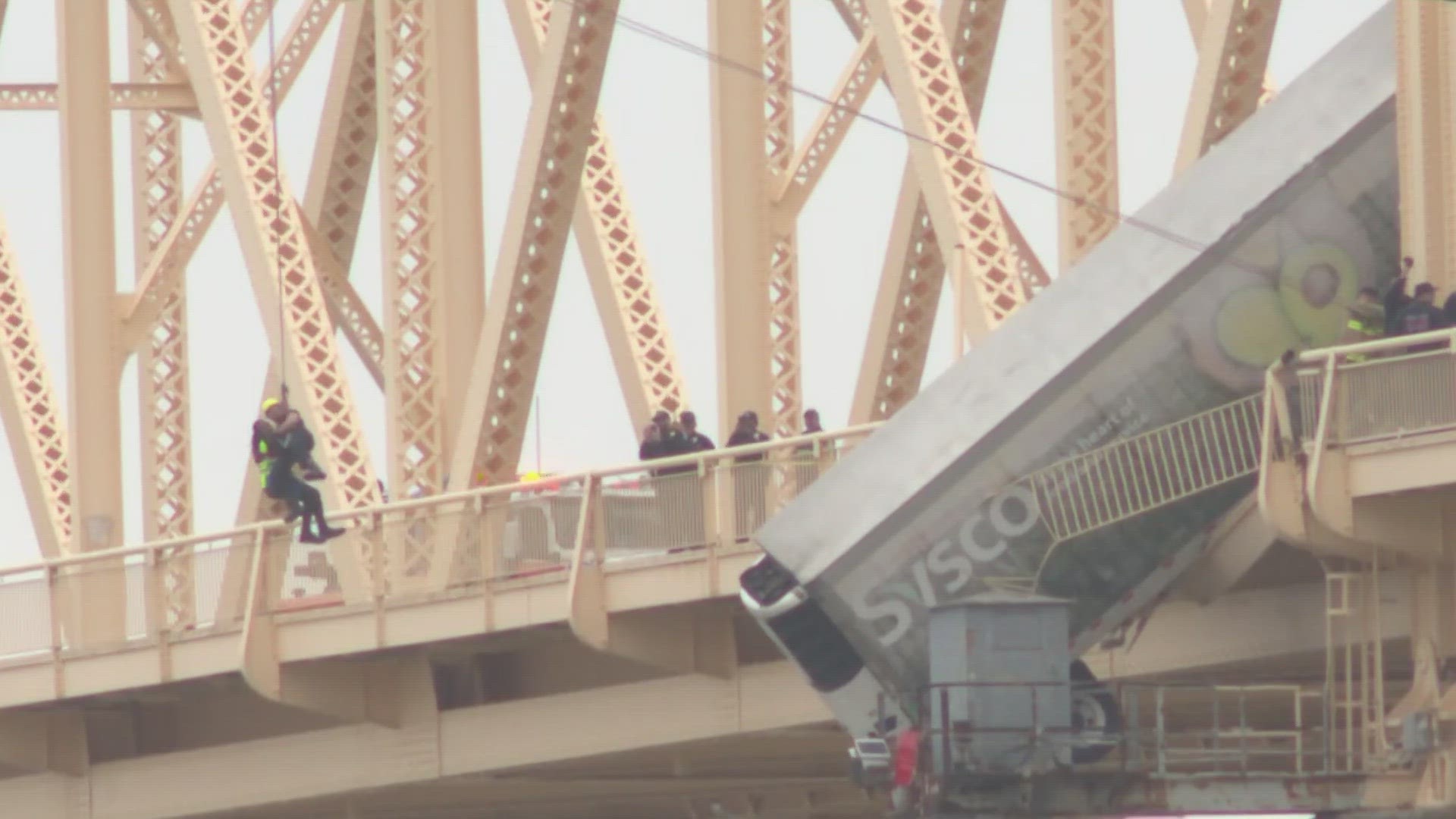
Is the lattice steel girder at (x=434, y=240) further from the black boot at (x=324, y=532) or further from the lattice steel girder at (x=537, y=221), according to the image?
the black boot at (x=324, y=532)

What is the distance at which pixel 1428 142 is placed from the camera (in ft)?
136

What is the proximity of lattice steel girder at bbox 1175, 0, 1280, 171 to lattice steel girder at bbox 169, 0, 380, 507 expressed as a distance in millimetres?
9062

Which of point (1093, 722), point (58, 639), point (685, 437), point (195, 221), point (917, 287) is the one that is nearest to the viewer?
point (1093, 722)

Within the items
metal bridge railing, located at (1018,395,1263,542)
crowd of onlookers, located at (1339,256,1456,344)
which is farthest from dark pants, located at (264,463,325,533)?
crowd of onlookers, located at (1339,256,1456,344)

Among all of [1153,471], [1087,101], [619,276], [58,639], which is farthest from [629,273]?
[1153,471]

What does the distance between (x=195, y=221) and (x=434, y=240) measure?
9225 mm

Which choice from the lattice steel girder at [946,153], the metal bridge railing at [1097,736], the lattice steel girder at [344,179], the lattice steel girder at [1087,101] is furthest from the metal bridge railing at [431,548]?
the lattice steel girder at [344,179]

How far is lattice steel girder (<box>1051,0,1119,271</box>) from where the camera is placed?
173 feet

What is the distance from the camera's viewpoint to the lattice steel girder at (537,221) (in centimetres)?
5288

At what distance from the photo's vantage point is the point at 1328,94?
4262cm

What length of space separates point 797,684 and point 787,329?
10738 mm

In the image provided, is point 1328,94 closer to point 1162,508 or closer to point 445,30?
point 1162,508

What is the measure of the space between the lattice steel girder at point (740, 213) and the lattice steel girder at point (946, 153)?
288 cm

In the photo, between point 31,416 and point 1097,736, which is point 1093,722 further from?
point 31,416
